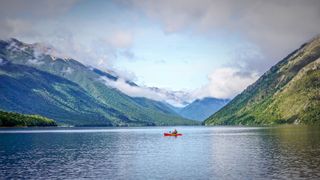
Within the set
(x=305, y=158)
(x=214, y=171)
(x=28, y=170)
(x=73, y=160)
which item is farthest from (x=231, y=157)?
(x=28, y=170)

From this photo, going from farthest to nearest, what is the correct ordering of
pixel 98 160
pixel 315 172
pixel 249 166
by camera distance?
pixel 98 160 → pixel 249 166 → pixel 315 172

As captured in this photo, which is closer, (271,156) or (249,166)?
(249,166)

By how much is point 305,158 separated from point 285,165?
510 inches

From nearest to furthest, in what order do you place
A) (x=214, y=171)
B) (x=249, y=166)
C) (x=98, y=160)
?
(x=214, y=171) → (x=249, y=166) → (x=98, y=160)

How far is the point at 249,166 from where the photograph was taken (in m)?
90.9

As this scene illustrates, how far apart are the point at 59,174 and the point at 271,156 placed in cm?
5549

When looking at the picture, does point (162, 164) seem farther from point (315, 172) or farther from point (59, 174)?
point (315, 172)

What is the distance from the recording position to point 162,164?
98938 mm

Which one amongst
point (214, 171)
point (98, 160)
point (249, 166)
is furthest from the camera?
point (98, 160)

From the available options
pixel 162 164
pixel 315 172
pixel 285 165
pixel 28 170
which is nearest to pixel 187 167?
pixel 162 164

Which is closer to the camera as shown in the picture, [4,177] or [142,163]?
[4,177]

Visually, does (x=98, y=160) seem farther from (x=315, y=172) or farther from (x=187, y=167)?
(x=315, y=172)

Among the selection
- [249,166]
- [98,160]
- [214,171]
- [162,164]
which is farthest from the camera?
[98,160]

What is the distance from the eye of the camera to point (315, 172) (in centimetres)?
7844
